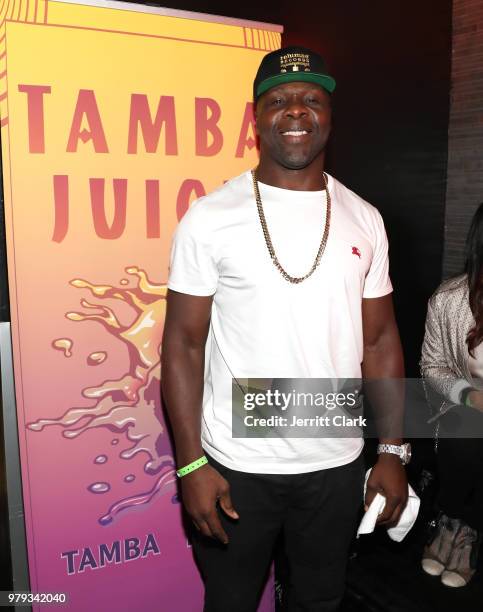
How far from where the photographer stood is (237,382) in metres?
1.47

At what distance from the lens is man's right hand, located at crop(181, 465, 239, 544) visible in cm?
142

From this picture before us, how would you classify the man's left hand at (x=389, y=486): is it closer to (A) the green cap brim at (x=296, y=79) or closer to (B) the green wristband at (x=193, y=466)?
(B) the green wristband at (x=193, y=466)

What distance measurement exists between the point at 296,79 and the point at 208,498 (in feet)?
3.31

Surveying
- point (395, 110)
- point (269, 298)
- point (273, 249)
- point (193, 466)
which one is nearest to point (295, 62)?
point (273, 249)

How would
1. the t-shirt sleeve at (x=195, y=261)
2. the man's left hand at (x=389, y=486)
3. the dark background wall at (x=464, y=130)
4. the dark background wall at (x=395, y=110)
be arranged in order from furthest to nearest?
1. the dark background wall at (x=464, y=130)
2. the dark background wall at (x=395, y=110)
3. the man's left hand at (x=389, y=486)
4. the t-shirt sleeve at (x=195, y=261)

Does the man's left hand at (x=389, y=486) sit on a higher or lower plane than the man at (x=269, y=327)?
lower

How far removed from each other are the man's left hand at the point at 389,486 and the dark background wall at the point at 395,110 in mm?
1361

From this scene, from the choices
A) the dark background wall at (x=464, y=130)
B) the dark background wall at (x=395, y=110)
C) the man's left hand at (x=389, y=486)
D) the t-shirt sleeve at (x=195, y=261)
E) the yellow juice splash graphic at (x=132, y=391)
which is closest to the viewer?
the t-shirt sleeve at (x=195, y=261)

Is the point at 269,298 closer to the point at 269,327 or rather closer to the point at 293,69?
the point at 269,327

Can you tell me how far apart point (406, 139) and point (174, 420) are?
2128 millimetres

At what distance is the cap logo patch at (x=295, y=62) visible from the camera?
1473 millimetres

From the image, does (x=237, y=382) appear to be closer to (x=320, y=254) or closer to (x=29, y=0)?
(x=320, y=254)

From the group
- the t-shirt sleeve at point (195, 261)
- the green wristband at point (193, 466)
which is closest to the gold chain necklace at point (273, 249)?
the t-shirt sleeve at point (195, 261)

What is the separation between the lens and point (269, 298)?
1.43 metres
